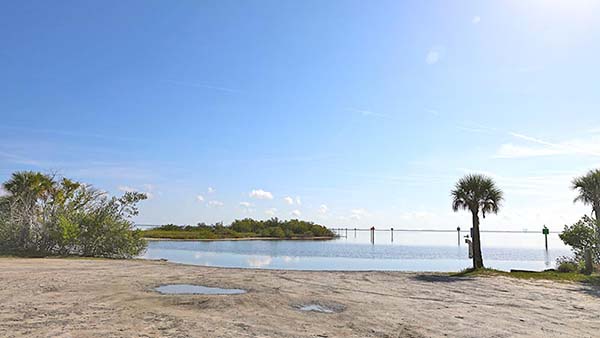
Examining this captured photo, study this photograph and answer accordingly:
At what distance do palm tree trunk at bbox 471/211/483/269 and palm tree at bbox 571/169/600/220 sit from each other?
21.5 ft

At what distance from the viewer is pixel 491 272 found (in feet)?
62.2

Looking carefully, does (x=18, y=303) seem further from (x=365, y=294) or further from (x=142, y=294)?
(x=365, y=294)

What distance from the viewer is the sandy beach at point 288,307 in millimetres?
7793

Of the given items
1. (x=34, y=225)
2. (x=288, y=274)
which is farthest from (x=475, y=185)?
(x=34, y=225)

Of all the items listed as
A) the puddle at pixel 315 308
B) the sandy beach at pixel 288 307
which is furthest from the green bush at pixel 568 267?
the puddle at pixel 315 308

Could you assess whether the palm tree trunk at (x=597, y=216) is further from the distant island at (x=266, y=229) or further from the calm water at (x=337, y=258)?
the distant island at (x=266, y=229)

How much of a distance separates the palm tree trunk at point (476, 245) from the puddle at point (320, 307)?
→ 12.4 metres

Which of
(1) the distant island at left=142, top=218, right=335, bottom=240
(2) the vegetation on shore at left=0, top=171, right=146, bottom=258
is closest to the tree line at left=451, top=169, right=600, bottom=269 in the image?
(2) the vegetation on shore at left=0, top=171, right=146, bottom=258

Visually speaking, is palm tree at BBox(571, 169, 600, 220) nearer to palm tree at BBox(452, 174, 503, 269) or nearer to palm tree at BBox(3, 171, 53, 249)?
palm tree at BBox(452, 174, 503, 269)

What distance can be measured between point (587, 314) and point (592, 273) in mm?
10611

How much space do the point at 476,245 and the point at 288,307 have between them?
1363 centimetres

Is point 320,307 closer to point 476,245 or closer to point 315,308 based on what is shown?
point 315,308

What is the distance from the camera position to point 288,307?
9.99 metres

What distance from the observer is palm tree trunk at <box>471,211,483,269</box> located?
806 inches
